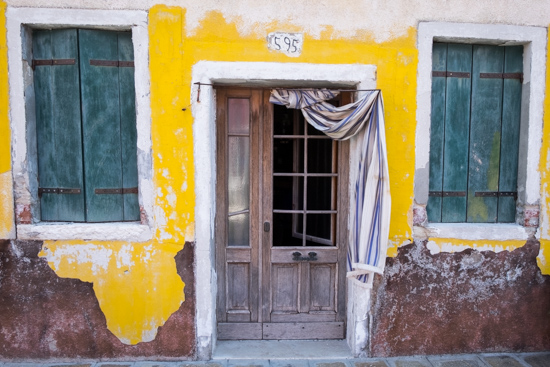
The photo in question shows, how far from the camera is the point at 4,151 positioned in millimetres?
3375

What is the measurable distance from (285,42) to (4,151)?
Answer: 2501 millimetres

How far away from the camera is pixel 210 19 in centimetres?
336

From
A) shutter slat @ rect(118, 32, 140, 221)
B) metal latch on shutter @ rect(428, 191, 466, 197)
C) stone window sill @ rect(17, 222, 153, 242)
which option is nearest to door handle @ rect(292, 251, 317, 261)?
metal latch on shutter @ rect(428, 191, 466, 197)

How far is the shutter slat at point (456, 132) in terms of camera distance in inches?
143

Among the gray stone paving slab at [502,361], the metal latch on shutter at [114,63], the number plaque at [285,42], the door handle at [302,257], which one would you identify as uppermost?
the number plaque at [285,42]

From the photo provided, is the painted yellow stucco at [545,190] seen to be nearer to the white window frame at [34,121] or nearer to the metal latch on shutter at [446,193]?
the metal latch on shutter at [446,193]

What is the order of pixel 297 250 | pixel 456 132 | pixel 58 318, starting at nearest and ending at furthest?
pixel 58 318 < pixel 456 132 < pixel 297 250

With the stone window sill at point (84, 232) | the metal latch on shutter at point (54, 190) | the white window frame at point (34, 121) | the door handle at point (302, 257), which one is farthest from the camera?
the door handle at point (302, 257)

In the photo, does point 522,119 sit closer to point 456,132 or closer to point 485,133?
point 485,133

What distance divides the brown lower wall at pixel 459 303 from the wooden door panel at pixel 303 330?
395mm

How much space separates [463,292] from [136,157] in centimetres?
314

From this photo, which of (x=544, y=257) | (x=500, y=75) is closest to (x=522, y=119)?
(x=500, y=75)

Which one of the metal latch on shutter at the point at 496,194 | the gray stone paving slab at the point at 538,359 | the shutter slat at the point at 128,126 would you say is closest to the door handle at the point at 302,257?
the shutter slat at the point at 128,126

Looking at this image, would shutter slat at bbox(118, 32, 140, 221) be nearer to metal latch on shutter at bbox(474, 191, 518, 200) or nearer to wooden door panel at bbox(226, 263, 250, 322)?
wooden door panel at bbox(226, 263, 250, 322)
